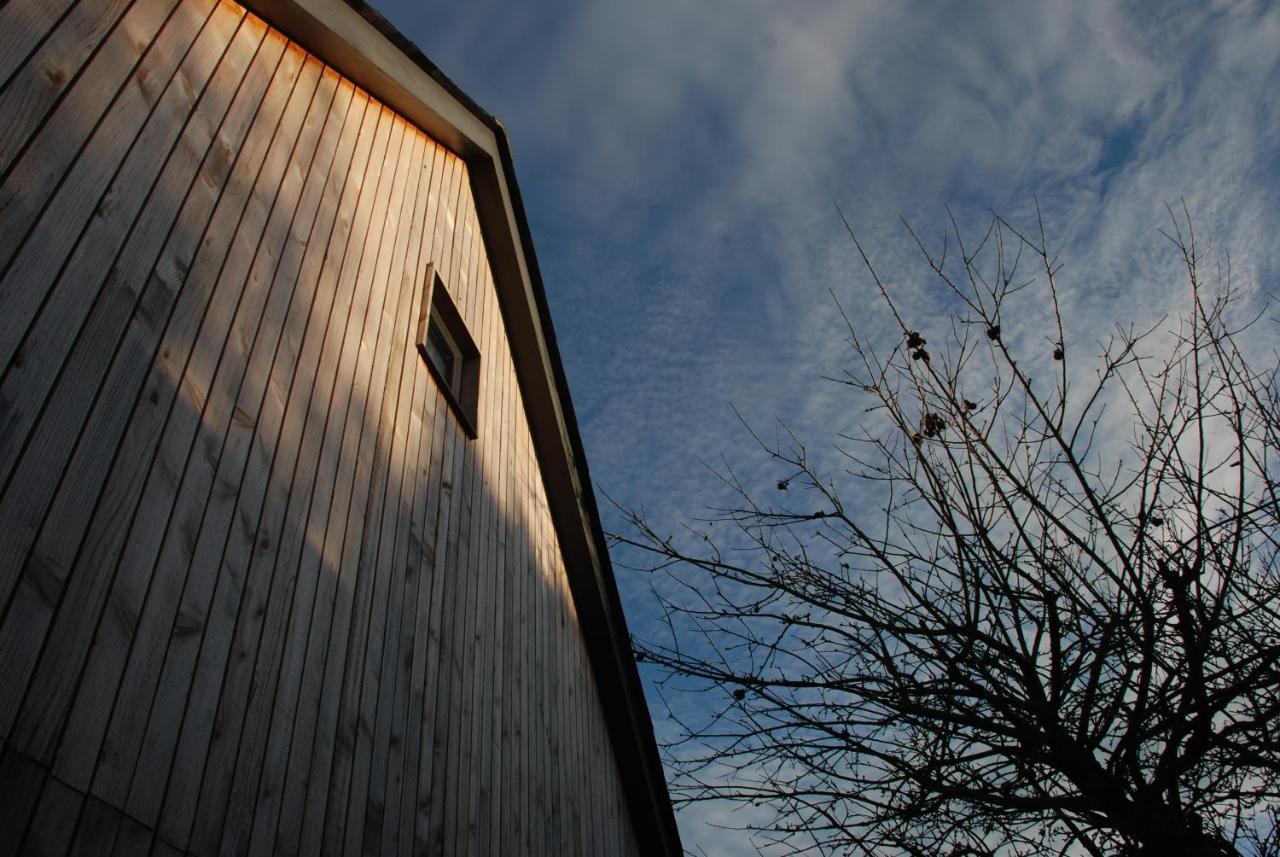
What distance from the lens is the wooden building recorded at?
1.68 metres

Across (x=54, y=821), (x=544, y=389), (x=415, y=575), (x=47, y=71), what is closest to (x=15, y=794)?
(x=54, y=821)

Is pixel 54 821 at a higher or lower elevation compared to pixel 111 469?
lower

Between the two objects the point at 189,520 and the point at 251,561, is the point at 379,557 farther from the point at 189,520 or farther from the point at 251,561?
the point at 189,520

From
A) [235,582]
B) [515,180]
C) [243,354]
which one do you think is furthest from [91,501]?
[515,180]

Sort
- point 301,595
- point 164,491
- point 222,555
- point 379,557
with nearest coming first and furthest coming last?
point 164,491 < point 222,555 < point 301,595 < point 379,557

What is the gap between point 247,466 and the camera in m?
2.33

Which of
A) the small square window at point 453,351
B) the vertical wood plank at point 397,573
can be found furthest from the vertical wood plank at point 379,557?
the small square window at point 453,351

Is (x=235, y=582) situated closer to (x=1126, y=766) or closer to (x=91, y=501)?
(x=91, y=501)

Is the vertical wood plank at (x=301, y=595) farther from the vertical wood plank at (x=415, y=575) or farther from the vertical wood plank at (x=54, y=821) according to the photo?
the vertical wood plank at (x=415, y=575)

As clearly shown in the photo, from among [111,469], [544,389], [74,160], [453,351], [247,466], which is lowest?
[111,469]

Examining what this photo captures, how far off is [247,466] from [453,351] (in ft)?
7.41

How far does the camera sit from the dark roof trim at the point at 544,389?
4391 millimetres

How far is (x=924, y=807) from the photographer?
3.37m

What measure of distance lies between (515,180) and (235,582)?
3.89m
